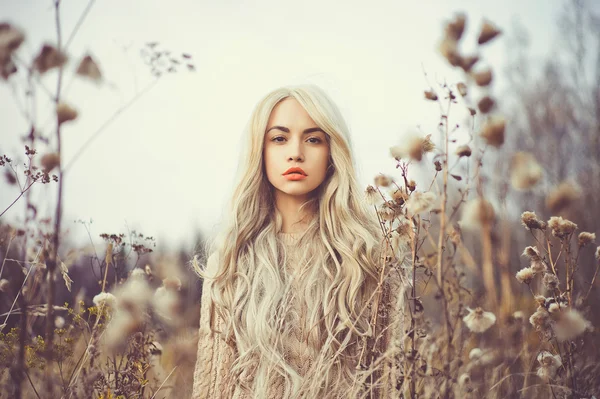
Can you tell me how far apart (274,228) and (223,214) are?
0.32 m

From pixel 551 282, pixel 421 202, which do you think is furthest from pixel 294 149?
pixel 551 282

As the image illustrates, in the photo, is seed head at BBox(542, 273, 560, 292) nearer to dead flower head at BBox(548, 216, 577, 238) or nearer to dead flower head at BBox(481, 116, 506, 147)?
dead flower head at BBox(548, 216, 577, 238)

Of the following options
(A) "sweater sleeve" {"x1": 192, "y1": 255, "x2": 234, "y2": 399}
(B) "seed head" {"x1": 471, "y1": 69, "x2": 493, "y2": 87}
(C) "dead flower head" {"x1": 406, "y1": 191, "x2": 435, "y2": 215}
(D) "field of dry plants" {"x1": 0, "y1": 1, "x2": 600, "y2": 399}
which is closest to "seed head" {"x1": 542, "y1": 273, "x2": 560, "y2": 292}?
(D) "field of dry plants" {"x1": 0, "y1": 1, "x2": 600, "y2": 399}

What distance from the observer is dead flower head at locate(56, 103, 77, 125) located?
99cm

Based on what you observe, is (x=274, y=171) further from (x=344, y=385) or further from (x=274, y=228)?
(x=344, y=385)

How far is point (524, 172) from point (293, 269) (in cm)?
146

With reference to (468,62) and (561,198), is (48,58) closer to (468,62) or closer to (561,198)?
(468,62)

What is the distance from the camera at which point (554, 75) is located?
41.2ft

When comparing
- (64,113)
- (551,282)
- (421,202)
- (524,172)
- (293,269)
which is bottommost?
(293,269)

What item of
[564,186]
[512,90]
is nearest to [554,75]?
[512,90]

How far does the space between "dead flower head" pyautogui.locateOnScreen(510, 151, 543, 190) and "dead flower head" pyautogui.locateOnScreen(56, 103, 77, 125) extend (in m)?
0.93

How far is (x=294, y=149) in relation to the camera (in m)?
2.19

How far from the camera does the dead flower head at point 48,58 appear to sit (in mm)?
975

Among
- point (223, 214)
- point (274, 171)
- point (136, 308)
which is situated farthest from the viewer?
point (223, 214)
